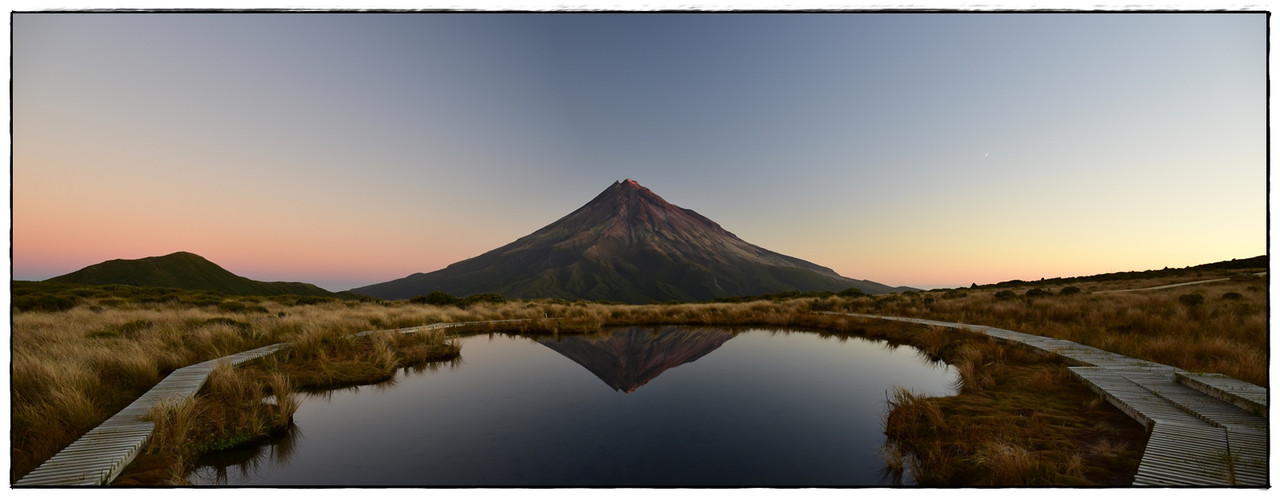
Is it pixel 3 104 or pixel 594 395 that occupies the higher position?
pixel 3 104

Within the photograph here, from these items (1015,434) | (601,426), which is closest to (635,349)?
(601,426)

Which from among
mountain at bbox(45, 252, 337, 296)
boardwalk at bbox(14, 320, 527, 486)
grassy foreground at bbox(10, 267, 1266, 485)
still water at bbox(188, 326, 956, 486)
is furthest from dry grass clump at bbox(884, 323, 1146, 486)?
mountain at bbox(45, 252, 337, 296)

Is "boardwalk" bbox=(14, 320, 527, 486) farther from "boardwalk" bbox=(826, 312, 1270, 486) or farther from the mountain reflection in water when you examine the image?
"boardwalk" bbox=(826, 312, 1270, 486)

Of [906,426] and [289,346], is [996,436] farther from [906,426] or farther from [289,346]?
[289,346]

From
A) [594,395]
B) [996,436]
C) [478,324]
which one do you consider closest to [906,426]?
[996,436]
